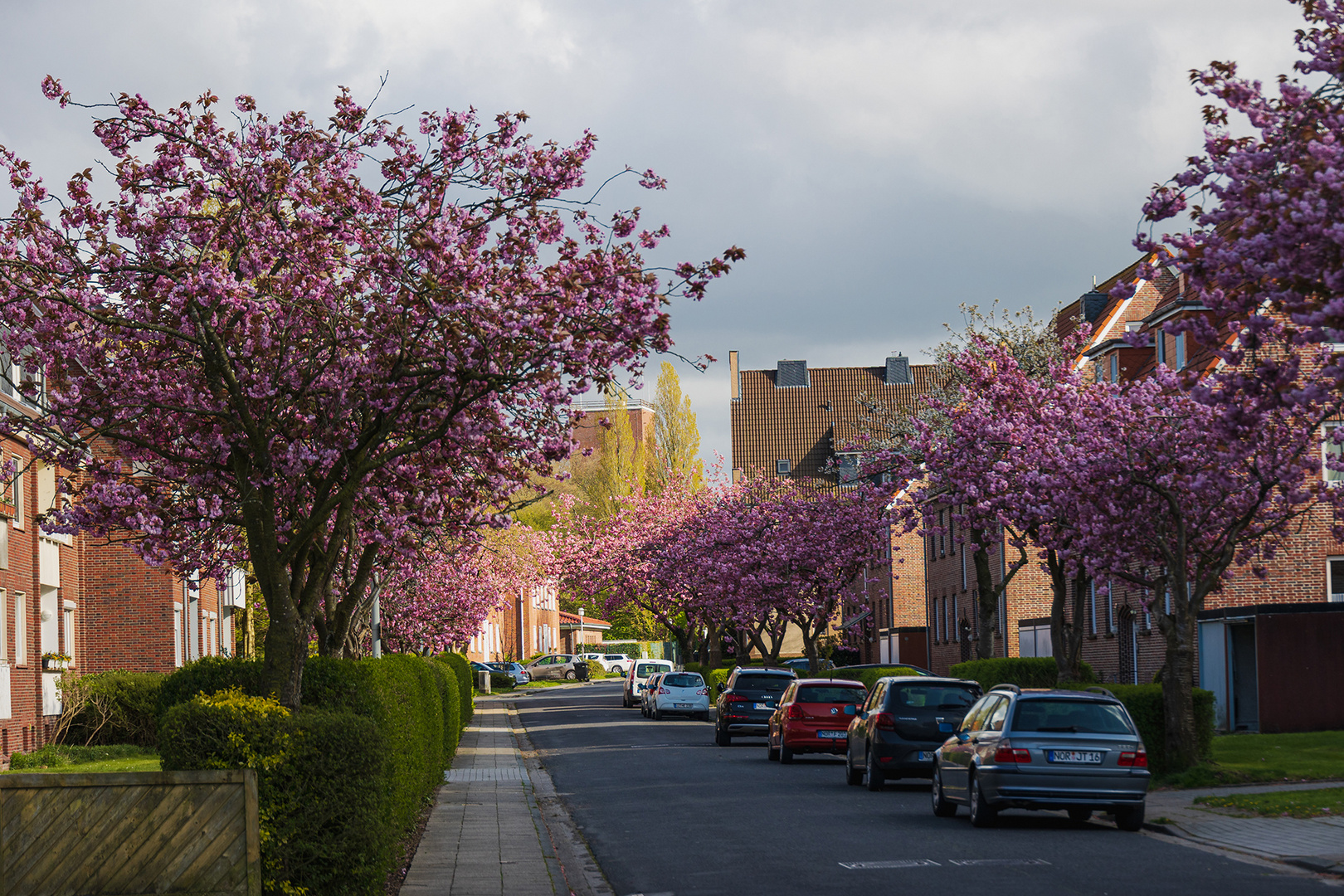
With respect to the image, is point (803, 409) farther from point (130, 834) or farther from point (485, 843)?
point (130, 834)

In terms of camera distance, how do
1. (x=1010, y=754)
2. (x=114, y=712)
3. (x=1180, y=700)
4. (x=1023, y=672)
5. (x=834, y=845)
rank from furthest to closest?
1. (x=114, y=712)
2. (x=1023, y=672)
3. (x=1180, y=700)
4. (x=1010, y=754)
5. (x=834, y=845)

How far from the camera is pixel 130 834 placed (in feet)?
28.7

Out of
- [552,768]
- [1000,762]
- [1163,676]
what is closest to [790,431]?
[552,768]

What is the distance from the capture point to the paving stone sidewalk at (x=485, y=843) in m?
11.7

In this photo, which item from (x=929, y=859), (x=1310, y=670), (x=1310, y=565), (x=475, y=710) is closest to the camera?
(x=929, y=859)

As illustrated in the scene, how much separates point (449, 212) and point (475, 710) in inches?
1756

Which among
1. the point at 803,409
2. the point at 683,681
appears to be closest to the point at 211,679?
the point at 683,681

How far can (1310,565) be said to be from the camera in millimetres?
33094

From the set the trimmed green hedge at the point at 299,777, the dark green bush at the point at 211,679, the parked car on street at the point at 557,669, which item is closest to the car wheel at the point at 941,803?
the dark green bush at the point at 211,679

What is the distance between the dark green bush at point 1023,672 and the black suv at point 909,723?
7908mm

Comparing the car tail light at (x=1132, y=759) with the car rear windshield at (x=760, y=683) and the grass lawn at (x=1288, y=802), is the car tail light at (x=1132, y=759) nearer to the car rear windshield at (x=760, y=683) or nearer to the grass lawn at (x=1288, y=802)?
the grass lawn at (x=1288, y=802)

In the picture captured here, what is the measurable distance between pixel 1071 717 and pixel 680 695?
31.3m

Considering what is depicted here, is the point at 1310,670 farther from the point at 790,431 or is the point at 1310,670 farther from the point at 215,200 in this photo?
the point at 790,431

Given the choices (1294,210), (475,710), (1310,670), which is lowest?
(475,710)
